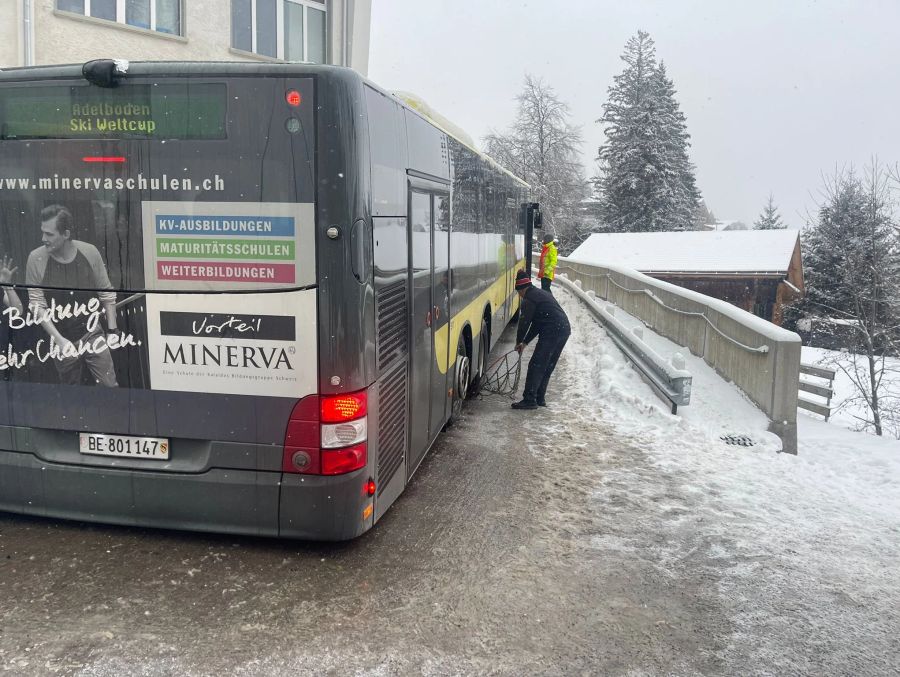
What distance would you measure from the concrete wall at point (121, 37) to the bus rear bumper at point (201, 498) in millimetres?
8200

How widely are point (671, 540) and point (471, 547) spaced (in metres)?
1.47

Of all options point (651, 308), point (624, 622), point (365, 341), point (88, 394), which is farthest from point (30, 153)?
point (651, 308)

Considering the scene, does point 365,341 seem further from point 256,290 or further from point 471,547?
point 471,547

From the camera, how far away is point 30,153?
4.39 m

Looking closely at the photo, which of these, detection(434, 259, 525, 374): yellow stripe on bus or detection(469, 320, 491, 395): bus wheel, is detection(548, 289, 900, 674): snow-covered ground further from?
detection(434, 259, 525, 374): yellow stripe on bus

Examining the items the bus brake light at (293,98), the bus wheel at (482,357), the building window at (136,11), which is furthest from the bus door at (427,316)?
the building window at (136,11)

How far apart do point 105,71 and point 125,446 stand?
220cm

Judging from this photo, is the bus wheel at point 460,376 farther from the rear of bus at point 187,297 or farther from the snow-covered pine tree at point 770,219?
the snow-covered pine tree at point 770,219

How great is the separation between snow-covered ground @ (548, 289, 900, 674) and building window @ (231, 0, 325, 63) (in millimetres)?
10714

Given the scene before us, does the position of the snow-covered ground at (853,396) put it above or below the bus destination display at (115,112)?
below

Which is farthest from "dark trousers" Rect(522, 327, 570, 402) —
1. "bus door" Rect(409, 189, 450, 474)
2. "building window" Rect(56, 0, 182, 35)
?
"building window" Rect(56, 0, 182, 35)

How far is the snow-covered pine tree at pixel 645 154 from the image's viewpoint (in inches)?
2311

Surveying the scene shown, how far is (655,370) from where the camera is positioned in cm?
969

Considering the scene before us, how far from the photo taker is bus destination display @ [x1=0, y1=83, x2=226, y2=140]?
4.24 meters
